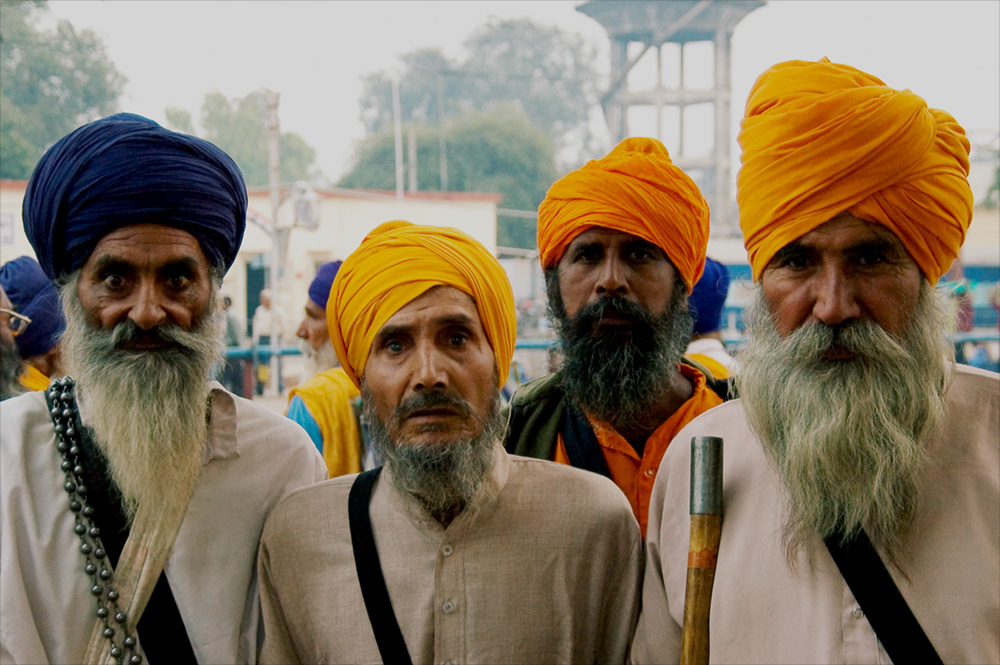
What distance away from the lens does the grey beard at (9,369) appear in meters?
4.05

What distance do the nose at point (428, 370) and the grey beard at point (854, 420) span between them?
69 cm

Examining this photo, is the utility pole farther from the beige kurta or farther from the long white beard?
the beige kurta

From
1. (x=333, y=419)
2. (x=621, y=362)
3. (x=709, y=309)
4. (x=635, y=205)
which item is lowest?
(x=333, y=419)

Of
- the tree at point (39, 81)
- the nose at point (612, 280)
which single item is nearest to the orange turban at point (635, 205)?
the nose at point (612, 280)

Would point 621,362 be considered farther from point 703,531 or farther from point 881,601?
point 881,601

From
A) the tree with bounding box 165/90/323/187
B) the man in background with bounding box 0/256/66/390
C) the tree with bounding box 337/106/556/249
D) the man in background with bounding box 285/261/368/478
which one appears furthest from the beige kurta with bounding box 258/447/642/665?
the tree with bounding box 337/106/556/249

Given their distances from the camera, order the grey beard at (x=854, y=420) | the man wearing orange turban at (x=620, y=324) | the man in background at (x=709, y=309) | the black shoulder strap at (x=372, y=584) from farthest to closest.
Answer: the man in background at (x=709, y=309)
the man wearing orange turban at (x=620, y=324)
the black shoulder strap at (x=372, y=584)
the grey beard at (x=854, y=420)

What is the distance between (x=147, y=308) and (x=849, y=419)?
1.56 meters

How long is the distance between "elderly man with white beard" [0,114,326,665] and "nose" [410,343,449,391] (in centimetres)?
45

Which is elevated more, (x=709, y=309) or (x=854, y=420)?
(x=854, y=420)

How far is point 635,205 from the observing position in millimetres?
2984

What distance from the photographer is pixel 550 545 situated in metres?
2.20

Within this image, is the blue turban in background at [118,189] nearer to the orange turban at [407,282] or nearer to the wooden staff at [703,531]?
the orange turban at [407,282]

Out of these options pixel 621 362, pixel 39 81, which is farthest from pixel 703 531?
pixel 39 81
